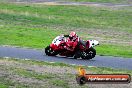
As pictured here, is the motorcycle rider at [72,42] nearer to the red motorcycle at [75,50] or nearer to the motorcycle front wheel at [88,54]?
the red motorcycle at [75,50]

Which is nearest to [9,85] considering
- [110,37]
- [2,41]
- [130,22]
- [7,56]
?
[7,56]

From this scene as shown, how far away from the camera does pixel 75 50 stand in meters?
26.5

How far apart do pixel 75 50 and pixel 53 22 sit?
90.0 feet

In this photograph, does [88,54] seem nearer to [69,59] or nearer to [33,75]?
[69,59]

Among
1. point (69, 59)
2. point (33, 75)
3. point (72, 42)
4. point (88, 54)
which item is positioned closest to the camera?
point (33, 75)

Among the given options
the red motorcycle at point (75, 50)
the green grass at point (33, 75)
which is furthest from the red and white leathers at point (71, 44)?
the green grass at point (33, 75)

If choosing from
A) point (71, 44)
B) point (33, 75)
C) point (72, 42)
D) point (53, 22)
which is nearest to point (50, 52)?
point (71, 44)

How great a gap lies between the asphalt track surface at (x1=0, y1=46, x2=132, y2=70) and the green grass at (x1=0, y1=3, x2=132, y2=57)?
10.1ft

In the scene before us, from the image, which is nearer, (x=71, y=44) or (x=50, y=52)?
(x=71, y=44)

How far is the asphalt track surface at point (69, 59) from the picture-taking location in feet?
81.5

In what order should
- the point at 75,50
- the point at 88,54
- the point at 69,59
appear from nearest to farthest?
the point at 69,59 → the point at 88,54 → the point at 75,50

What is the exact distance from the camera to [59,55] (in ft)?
88.6

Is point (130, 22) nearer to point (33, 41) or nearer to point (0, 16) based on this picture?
point (0, 16)

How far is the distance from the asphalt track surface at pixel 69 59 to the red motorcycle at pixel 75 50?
385 mm
